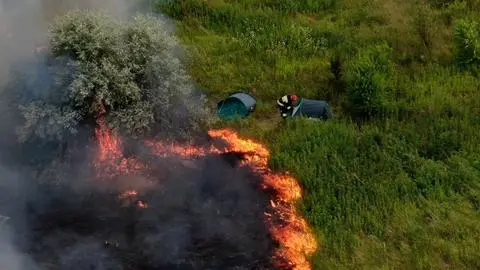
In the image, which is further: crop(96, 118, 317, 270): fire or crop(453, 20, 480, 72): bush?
crop(453, 20, 480, 72): bush

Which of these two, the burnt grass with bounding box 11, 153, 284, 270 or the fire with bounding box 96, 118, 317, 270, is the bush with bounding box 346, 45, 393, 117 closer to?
the fire with bounding box 96, 118, 317, 270

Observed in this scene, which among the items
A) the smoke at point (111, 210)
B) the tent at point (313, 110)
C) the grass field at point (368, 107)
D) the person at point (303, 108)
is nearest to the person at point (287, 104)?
the person at point (303, 108)

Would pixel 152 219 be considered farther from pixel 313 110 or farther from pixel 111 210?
pixel 313 110

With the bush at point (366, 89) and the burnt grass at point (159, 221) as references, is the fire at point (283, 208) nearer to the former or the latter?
the burnt grass at point (159, 221)

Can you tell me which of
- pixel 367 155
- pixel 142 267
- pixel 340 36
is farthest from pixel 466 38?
pixel 142 267

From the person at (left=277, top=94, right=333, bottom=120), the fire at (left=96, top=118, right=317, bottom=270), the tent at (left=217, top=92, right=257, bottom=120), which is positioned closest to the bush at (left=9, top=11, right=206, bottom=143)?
the fire at (left=96, top=118, right=317, bottom=270)

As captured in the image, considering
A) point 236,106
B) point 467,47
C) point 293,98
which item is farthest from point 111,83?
point 467,47
